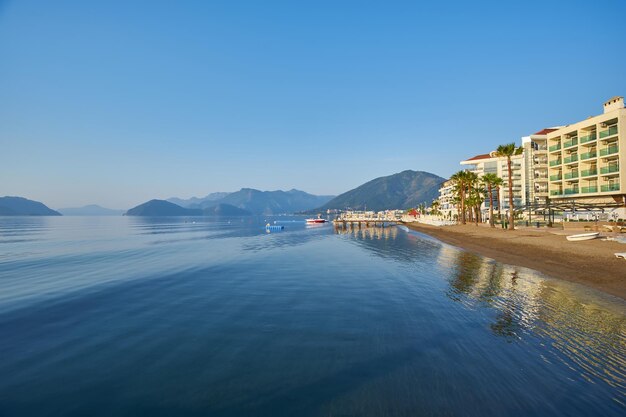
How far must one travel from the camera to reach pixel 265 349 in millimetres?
10727

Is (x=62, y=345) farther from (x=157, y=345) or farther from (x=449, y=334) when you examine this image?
(x=449, y=334)

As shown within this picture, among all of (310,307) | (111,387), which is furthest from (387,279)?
(111,387)

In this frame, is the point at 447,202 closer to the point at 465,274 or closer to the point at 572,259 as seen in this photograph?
the point at 572,259

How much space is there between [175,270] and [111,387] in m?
20.8

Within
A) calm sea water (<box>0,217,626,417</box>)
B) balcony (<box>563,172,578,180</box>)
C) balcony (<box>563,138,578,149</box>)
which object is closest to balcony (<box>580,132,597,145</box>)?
balcony (<box>563,138,578,149</box>)

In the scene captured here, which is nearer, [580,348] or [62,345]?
[580,348]

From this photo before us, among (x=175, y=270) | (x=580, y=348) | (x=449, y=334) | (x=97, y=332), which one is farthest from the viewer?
(x=175, y=270)

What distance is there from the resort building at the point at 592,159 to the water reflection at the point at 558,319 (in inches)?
1418

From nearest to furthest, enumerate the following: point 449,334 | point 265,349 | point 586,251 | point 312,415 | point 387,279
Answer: point 312,415 < point 265,349 < point 449,334 < point 387,279 < point 586,251

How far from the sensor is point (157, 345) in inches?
447

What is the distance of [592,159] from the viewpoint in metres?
52.7

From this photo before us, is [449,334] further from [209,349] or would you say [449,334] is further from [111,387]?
[111,387]

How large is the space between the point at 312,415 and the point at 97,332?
10026 mm

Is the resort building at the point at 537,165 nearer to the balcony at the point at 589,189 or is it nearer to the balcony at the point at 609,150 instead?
the balcony at the point at 589,189
